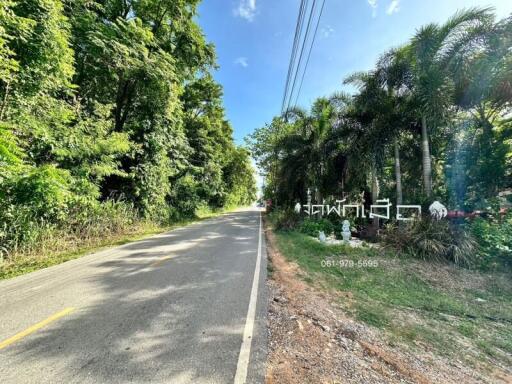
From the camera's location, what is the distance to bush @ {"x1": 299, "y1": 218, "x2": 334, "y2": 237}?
11320 mm

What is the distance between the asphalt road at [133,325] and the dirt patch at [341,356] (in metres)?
0.25

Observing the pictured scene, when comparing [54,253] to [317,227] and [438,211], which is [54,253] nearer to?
[317,227]

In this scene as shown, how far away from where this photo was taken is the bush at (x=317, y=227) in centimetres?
1132

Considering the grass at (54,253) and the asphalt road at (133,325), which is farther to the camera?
the grass at (54,253)

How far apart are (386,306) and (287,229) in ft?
30.3

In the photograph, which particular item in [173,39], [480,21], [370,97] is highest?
[173,39]

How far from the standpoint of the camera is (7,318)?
3416 millimetres

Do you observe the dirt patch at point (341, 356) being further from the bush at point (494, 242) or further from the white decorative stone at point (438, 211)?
the white decorative stone at point (438, 211)

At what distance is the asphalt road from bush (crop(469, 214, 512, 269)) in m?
6.07

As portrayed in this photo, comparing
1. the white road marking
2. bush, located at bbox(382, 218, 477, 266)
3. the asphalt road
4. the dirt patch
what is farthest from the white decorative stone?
the white road marking

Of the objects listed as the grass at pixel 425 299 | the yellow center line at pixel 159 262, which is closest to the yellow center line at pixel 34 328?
the yellow center line at pixel 159 262

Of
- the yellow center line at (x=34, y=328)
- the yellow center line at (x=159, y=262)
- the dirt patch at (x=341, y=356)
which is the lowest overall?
the dirt patch at (x=341, y=356)

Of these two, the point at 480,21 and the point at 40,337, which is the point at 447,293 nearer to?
the point at 40,337

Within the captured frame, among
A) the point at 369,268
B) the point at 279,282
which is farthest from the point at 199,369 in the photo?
the point at 369,268
